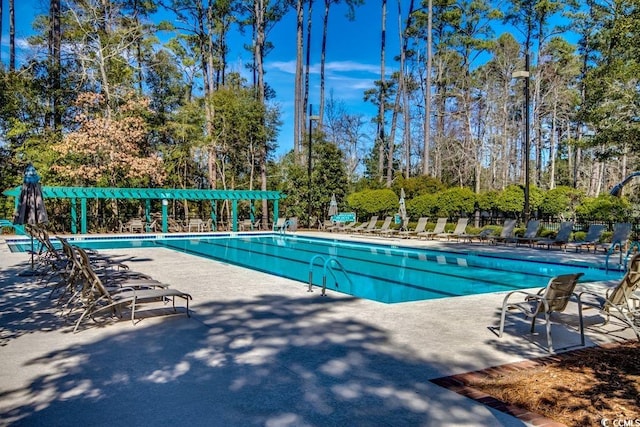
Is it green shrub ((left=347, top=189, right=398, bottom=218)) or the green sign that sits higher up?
green shrub ((left=347, top=189, right=398, bottom=218))

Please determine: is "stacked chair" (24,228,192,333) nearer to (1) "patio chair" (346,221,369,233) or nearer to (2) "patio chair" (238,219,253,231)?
(1) "patio chair" (346,221,369,233)

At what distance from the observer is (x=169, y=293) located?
569cm

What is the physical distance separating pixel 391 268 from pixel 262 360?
8227 mm

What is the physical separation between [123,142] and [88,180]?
100 inches

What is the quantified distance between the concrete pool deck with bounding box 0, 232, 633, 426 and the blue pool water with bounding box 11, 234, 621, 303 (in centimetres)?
183

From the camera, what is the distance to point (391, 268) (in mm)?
12125

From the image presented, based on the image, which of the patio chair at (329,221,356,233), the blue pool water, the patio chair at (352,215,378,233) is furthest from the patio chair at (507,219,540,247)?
the patio chair at (329,221,356,233)

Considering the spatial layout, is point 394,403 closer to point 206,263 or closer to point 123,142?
point 206,263

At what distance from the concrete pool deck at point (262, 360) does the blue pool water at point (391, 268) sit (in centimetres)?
183

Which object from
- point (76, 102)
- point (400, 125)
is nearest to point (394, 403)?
point (76, 102)

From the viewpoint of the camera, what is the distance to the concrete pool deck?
3137 mm

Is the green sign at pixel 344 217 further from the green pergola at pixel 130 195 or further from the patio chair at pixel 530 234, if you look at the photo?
the patio chair at pixel 530 234

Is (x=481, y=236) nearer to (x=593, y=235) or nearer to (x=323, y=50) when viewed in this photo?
(x=593, y=235)

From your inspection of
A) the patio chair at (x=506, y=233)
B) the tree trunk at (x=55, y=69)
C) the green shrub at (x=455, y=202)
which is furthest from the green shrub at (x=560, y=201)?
the tree trunk at (x=55, y=69)
